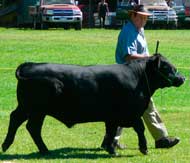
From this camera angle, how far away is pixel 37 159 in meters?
9.77

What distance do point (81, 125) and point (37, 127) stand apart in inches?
127

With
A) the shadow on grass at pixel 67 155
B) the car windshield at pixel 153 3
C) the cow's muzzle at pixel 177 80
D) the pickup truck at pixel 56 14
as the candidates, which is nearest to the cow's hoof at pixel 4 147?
the shadow on grass at pixel 67 155

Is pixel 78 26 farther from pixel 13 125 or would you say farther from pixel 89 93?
pixel 89 93

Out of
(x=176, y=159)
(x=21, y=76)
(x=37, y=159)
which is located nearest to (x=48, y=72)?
(x=21, y=76)

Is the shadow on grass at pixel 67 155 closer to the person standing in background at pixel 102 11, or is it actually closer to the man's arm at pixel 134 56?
the man's arm at pixel 134 56

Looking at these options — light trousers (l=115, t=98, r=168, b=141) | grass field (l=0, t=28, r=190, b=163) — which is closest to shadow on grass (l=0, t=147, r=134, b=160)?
grass field (l=0, t=28, r=190, b=163)

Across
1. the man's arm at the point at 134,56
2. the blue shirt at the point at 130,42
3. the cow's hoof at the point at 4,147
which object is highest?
the blue shirt at the point at 130,42

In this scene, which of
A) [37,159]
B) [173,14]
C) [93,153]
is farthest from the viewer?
[173,14]

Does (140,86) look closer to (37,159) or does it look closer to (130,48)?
(130,48)

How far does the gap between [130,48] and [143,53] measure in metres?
0.25

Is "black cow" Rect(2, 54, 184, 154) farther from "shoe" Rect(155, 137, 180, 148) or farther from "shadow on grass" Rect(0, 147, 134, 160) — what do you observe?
"shoe" Rect(155, 137, 180, 148)

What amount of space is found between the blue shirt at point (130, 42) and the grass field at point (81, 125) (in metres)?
1.31

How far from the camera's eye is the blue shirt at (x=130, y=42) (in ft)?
35.0

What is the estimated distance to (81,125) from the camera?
13.2m
